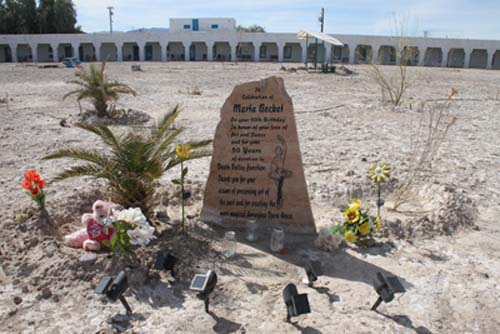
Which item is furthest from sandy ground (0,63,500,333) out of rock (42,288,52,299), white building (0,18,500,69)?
white building (0,18,500,69)

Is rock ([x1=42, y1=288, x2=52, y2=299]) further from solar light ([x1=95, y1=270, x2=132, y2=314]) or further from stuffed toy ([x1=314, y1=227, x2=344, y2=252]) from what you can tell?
stuffed toy ([x1=314, y1=227, x2=344, y2=252])

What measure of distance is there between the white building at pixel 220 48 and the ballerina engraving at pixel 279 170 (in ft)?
119

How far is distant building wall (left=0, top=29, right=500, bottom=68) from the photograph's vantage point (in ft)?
131

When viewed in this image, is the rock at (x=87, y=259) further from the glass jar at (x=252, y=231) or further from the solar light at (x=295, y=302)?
the solar light at (x=295, y=302)

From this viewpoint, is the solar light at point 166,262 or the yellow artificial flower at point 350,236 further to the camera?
the yellow artificial flower at point 350,236

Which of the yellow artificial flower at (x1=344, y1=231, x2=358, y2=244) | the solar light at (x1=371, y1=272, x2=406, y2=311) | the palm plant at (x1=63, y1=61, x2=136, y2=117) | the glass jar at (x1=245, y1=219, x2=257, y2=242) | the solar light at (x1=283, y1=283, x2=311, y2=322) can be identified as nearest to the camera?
the solar light at (x1=283, y1=283, x2=311, y2=322)

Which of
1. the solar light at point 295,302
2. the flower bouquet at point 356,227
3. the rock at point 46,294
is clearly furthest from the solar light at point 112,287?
the flower bouquet at point 356,227

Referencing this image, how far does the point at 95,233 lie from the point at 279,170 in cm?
172

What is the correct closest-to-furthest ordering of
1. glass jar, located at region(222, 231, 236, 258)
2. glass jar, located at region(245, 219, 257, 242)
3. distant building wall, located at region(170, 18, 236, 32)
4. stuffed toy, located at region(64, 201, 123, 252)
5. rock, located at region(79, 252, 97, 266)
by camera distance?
1. rock, located at region(79, 252, 97, 266)
2. stuffed toy, located at region(64, 201, 123, 252)
3. glass jar, located at region(222, 231, 236, 258)
4. glass jar, located at region(245, 219, 257, 242)
5. distant building wall, located at region(170, 18, 236, 32)

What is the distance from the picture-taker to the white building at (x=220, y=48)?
4003 centimetres

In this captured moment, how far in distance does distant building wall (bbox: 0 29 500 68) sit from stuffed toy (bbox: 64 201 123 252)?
38.1 metres

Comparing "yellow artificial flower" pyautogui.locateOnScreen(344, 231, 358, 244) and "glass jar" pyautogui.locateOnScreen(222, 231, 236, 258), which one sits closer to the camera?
"glass jar" pyautogui.locateOnScreen(222, 231, 236, 258)

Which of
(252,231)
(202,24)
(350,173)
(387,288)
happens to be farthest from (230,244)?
(202,24)

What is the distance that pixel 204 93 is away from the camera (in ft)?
46.8
